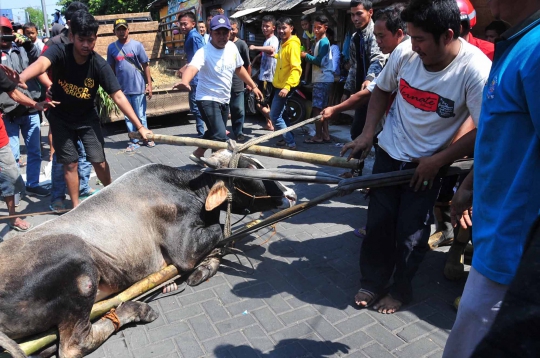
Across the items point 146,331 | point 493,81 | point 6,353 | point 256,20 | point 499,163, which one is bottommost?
point 146,331

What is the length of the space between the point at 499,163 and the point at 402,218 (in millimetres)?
1521

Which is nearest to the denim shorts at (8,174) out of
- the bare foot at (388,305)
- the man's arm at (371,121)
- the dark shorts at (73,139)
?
the dark shorts at (73,139)

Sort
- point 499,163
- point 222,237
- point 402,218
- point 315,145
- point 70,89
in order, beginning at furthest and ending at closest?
1. point 315,145
2. point 70,89
3. point 222,237
4. point 402,218
5. point 499,163

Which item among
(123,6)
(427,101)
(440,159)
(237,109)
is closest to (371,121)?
(427,101)

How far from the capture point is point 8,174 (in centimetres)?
484

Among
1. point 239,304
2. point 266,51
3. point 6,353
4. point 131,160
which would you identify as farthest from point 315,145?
point 6,353

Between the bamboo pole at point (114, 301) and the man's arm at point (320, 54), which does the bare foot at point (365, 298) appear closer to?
the bamboo pole at point (114, 301)

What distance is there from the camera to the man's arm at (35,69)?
4.48 m

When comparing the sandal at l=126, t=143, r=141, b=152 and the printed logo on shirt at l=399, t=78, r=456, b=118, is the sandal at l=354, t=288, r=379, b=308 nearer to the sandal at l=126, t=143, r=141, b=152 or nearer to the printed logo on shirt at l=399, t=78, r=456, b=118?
the printed logo on shirt at l=399, t=78, r=456, b=118

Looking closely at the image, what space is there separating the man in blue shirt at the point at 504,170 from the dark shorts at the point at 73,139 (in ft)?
14.5

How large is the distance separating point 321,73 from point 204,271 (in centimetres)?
555

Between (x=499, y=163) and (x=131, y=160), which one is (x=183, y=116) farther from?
(x=499, y=163)

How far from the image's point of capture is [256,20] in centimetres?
1234

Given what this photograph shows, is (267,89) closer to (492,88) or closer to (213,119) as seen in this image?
(213,119)
